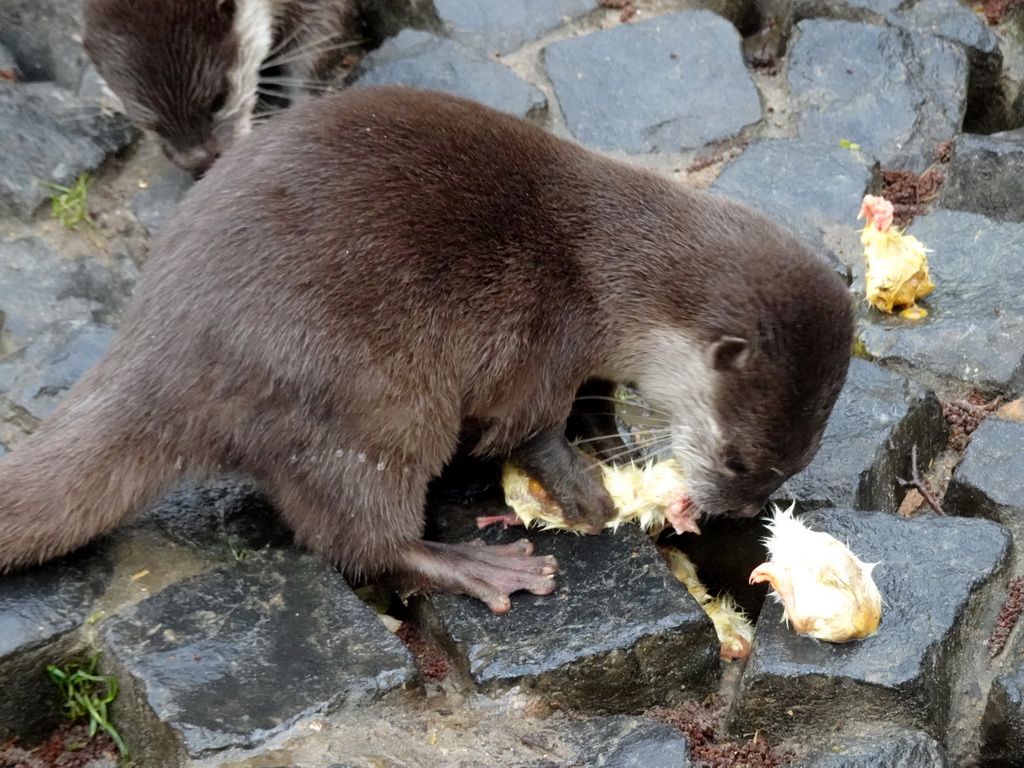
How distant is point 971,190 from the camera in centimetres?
339

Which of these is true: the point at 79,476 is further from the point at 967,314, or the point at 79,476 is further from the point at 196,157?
the point at 967,314

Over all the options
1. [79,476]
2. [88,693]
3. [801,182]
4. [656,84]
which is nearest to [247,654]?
[88,693]

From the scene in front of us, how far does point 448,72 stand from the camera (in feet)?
12.5

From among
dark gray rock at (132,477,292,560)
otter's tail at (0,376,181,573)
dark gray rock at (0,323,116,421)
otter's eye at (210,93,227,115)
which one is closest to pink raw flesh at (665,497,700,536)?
dark gray rock at (132,477,292,560)

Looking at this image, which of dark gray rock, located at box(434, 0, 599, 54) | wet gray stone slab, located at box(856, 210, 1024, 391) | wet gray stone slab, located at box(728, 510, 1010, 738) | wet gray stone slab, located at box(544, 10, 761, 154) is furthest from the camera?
dark gray rock, located at box(434, 0, 599, 54)

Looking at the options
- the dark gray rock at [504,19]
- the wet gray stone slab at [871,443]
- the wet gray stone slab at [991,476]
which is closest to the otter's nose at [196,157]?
the dark gray rock at [504,19]

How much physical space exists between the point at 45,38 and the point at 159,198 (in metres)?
0.83

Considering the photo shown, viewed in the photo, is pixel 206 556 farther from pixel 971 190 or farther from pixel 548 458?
pixel 971 190

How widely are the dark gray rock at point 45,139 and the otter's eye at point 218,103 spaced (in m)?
0.28

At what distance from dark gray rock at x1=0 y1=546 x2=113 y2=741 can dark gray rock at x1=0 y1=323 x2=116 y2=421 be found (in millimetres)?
566

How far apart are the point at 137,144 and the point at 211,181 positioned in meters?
1.37

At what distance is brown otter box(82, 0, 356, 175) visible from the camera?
3359 millimetres

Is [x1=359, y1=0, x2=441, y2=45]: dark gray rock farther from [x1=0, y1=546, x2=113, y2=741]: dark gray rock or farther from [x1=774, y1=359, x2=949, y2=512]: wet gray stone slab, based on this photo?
[x1=0, y1=546, x2=113, y2=741]: dark gray rock

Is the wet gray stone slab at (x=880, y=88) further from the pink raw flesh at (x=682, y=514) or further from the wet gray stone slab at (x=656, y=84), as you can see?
the pink raw flesh at (x=682, y=514)
